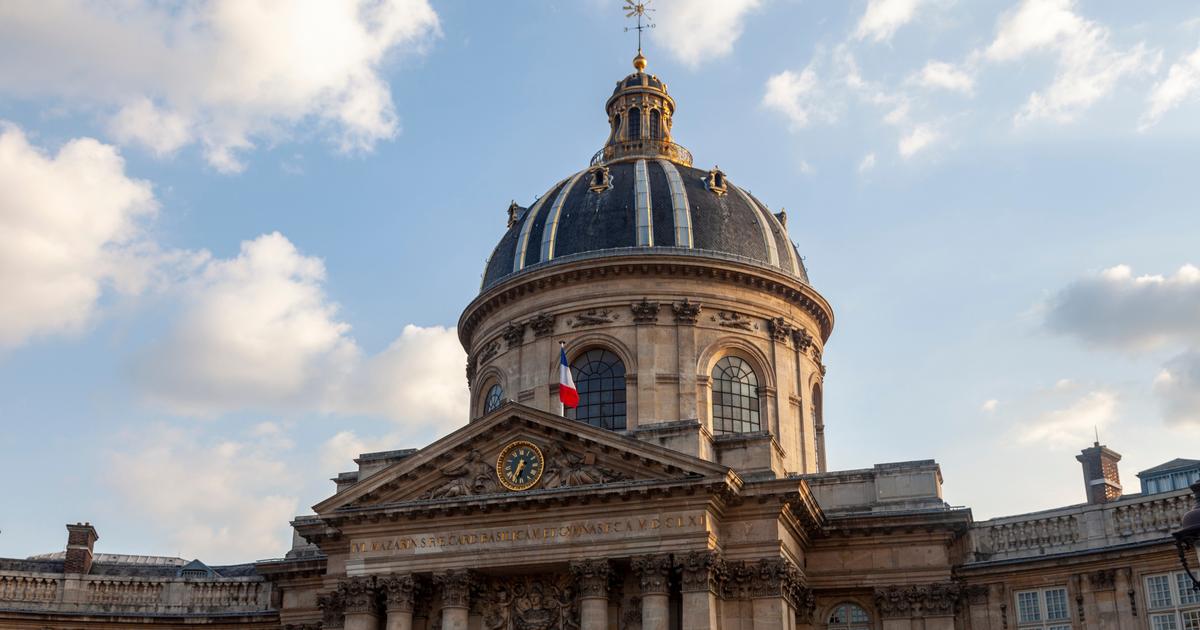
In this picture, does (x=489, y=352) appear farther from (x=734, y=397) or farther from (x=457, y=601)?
(x=457, y=601)

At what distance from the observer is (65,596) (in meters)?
41.3

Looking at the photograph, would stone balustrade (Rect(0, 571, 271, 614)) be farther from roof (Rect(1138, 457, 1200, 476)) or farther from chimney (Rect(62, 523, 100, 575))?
roof (Rect(1138, 457, 1200, 476))

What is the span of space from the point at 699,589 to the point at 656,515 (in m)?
2.14

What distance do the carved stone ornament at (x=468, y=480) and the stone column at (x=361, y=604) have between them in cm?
270

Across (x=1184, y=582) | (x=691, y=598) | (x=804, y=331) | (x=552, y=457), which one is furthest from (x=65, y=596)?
(x=1184, y=582)

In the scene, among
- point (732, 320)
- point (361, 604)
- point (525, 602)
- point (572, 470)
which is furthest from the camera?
point (732, 320)

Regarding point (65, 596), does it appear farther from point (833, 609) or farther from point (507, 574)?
point (833, 609)

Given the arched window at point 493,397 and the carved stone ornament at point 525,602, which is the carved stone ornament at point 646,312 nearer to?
the arched window at point 493,397

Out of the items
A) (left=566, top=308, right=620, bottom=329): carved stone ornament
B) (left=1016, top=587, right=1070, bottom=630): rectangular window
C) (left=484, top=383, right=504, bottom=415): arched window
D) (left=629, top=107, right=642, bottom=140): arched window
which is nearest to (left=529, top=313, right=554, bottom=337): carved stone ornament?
(left=566, top=308, right=620, bottom=329): carved stone ornament

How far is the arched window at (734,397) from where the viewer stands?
41750 millimetres

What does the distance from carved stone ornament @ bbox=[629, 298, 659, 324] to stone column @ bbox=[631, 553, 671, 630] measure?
1165 centimetres

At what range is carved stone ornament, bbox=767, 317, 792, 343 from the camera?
43.1 m

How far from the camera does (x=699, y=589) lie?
3139cm

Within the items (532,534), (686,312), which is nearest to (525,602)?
(532,534)
